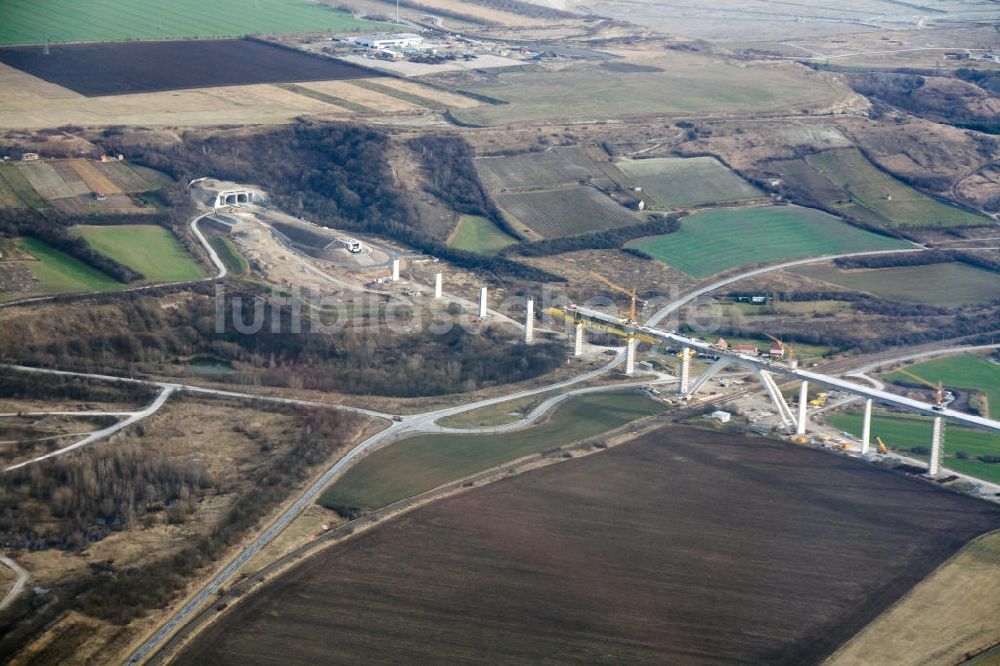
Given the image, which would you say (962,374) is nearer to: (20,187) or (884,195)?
(884,195)

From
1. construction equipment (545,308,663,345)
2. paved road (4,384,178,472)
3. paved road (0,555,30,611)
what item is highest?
construction equipment (545,308,663,345)

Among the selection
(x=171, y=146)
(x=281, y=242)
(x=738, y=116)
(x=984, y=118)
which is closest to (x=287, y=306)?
(x=281, y=242)

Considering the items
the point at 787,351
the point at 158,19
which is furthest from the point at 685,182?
the point at 158,19

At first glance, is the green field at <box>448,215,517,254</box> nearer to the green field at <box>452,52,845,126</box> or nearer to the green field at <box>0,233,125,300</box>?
the green field at <box>452,52,845,126</box>

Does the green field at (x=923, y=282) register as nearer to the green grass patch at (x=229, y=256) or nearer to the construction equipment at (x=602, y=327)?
the construction equipment at (x=602, y=327)

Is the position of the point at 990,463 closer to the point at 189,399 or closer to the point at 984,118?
the point at 189,399

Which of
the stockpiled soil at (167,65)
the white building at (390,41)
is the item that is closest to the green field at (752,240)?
the stockpiled soil at (167,65)

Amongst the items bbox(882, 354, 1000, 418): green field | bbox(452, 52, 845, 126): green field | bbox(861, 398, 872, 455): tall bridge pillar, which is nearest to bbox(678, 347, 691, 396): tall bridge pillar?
bbox(861, 398, 872, 455): tall bridge pillar
